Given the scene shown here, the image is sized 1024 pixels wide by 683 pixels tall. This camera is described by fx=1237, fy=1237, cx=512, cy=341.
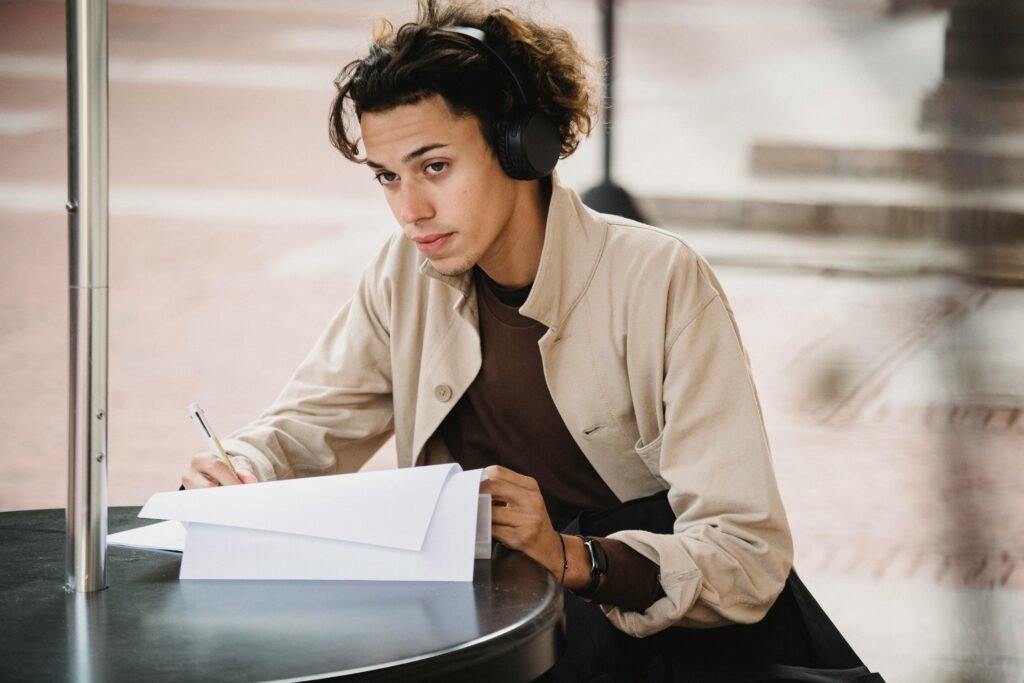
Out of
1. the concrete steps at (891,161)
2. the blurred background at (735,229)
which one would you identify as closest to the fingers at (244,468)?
the blurred background at (735,229)

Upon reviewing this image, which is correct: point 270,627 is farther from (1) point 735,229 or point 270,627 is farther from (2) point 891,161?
(2) point 891,161

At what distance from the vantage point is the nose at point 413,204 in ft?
5.17

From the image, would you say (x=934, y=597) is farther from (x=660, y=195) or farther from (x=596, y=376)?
(x=596, y=376)

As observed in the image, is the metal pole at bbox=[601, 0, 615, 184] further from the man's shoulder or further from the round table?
the round table

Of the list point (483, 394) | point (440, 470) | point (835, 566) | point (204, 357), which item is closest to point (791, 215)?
point (835, 566)

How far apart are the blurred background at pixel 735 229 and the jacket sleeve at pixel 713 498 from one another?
75.1 inches

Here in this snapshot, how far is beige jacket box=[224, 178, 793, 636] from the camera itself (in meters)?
1.40

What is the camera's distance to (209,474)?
137 centimetres

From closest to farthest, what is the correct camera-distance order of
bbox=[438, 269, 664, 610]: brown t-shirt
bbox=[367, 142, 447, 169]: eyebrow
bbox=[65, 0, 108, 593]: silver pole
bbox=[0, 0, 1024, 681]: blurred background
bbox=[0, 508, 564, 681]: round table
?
bbox=[0, 508, 564, 681]: round table, bbox=[65, 0, 108, 593]: silver pole, bbox=[367, 142, 447, 169]: eyebrow, bbox=[438, 269, 664, 610]: brown t-shirt, bbox=[0, 0, 1024, 681]: blurred background

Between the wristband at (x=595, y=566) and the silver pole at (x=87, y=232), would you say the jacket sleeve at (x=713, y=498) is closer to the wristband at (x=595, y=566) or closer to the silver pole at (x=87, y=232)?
the wristband at (x=595, y=566)

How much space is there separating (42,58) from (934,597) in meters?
3.73

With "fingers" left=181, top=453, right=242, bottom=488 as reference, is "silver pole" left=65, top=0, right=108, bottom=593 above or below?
above

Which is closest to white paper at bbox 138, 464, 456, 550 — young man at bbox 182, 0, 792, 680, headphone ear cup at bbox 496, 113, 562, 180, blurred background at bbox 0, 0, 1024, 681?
young man at bbox 182, 0, 792, 680

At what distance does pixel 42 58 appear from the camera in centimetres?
477
